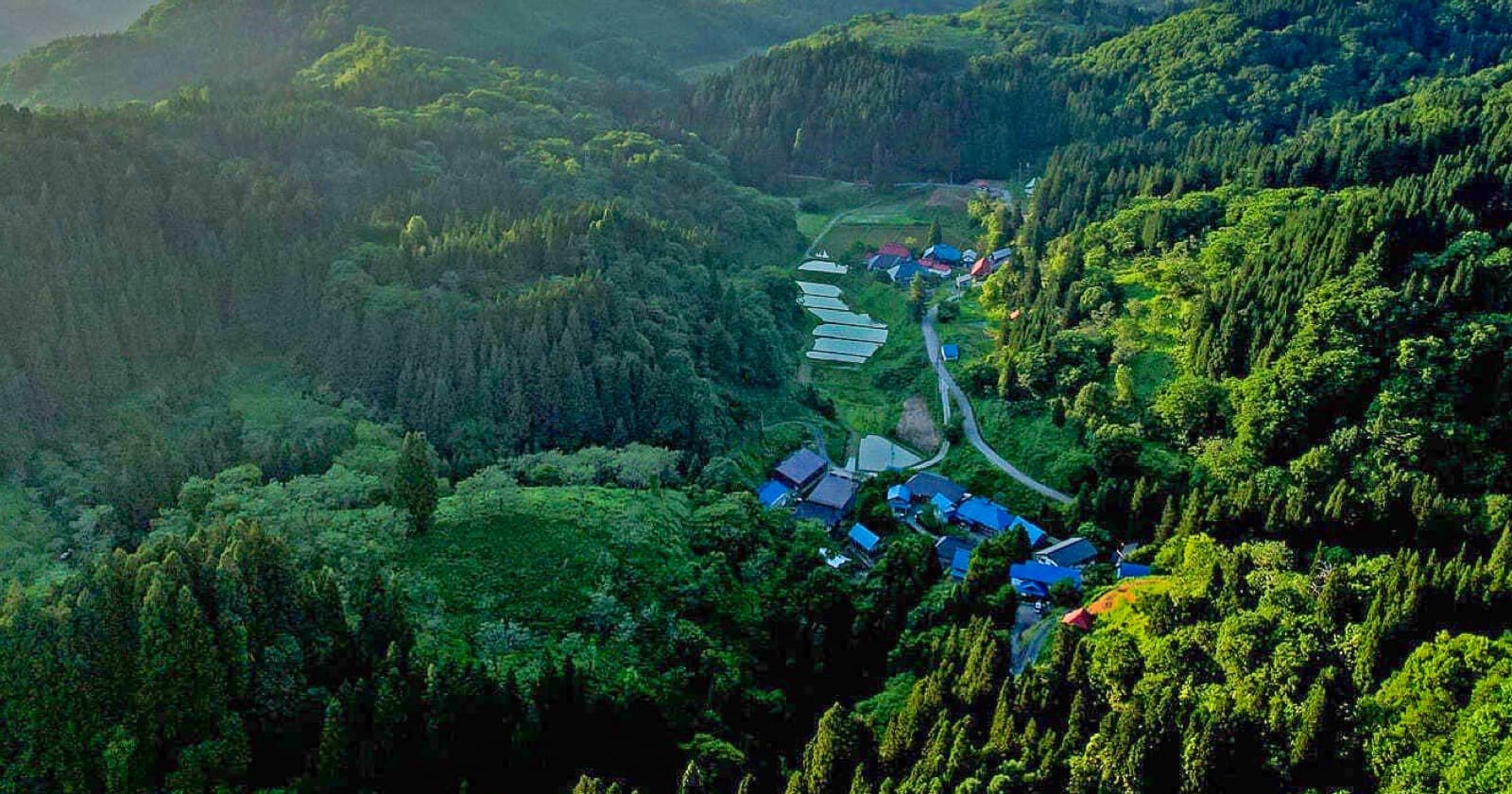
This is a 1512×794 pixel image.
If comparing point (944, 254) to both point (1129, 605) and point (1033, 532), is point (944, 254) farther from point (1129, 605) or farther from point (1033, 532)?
point (1129, 605)

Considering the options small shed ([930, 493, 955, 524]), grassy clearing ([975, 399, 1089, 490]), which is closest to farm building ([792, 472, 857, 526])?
small shed ([930, 493, 955, 524])

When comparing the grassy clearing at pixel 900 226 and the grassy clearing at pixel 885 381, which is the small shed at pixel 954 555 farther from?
the grassy clearing at pixel 900 226

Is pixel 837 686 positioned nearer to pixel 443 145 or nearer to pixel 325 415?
pixel 325 415

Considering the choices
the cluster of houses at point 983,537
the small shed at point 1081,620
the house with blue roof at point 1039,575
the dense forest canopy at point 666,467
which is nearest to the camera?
the dense forest canopy at point 666,467

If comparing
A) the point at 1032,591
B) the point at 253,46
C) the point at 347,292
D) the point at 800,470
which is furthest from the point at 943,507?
the point at 253,46

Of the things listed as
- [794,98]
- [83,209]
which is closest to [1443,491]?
[83,209]

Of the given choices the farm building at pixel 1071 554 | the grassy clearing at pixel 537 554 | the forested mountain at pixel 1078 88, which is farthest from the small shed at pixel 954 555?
the forested mountain at pixel 1078 88

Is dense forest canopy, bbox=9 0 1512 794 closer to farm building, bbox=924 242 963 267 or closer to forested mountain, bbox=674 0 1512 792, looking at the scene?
forested mountain, bbox=674 0 1512 792
